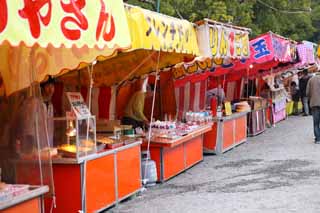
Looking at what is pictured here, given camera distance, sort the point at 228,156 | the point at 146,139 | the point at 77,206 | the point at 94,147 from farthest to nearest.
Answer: the point at 228,156
the point at 146,139
the point at 94,147
the point at 77,206

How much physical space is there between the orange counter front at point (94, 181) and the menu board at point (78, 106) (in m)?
0.56

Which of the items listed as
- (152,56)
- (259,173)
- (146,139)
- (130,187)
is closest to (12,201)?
(130,187)

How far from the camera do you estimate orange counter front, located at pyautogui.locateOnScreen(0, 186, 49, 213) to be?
5.58 m

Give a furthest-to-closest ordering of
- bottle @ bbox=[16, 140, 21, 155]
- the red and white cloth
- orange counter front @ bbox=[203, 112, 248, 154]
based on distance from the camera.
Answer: orange counter front @ bbox=[203, 112, 248, 154] < the red and white cloth < bottle @ bbox=[16, 140, 21, 155]

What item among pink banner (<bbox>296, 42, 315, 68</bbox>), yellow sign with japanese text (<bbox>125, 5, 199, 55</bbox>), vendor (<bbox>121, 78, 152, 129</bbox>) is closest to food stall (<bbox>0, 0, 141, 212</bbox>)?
yellow sign with japanese text (<bbox>125, 5, 199, 55</bbox>)

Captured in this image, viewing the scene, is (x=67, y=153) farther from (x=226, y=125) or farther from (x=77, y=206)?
(x=226, y=125)

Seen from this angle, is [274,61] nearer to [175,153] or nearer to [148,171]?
[175,153]

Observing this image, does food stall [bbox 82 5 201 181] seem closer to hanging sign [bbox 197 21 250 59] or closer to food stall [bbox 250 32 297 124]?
hanging sign [bbox 197 21 250 59]

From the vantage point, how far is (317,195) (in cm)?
881

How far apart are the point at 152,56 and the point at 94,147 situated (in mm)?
3201

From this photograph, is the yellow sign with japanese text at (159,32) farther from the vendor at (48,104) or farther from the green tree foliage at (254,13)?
the green tree foliage at (254,13)

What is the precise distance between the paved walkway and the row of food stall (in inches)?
14.3

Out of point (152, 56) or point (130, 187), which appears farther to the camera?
point (152, 56)

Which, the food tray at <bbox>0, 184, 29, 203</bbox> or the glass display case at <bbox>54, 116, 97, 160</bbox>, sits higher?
the glass display case at <bbox>54, 116, 97, 160</bbox>
